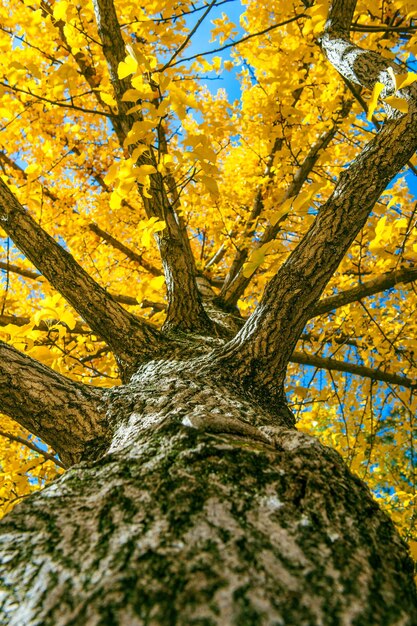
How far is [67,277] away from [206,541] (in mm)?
1317

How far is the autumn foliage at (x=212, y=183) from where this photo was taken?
6.02 ft

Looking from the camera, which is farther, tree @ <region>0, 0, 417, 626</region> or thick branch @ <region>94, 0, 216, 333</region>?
thick branch @ <region>94, 0, 216, 333</region>

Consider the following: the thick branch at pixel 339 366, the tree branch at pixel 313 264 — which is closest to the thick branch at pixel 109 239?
the thick branch at pixel 339 366

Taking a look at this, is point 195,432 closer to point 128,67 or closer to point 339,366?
point 128,67

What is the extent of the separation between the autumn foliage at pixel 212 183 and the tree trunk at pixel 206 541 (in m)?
0.78

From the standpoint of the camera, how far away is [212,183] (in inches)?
61.8

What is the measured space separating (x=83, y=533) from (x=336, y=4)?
101 inches

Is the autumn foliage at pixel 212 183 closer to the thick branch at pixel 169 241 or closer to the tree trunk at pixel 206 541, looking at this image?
the thick branch at pixel 169 241

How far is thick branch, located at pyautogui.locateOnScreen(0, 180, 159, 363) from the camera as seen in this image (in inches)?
64.7

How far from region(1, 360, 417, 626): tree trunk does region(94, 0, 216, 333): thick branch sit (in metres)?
1.24

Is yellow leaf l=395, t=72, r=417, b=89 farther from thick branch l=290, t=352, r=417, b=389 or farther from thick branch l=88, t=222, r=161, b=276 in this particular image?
thick branch l=88, t=222, r=161, b=276

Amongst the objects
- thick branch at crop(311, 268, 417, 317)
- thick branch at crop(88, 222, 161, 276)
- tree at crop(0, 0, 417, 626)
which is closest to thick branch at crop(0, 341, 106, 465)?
tree at crop(0, 0, 417, 626)

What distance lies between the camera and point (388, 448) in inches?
211

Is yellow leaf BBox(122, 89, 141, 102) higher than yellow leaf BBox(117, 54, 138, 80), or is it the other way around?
yellow leaf BBox(117, 54, 138, 80)
